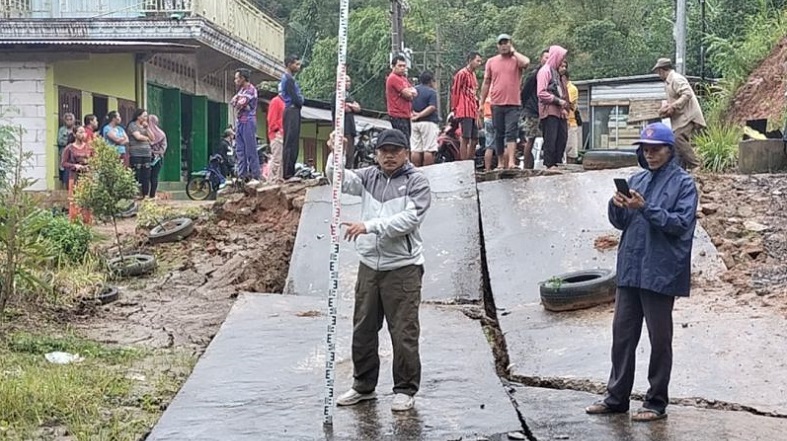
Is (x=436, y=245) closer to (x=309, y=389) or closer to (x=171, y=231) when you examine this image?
(x=171, y=231)

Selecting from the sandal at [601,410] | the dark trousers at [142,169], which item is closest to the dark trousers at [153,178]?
the dark trousers at [142,169]

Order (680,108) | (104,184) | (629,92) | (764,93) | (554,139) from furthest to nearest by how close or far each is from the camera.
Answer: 1. (629,92)
2. (764,93)
3. (554,139)
4. (680,108)
5. (104,184)

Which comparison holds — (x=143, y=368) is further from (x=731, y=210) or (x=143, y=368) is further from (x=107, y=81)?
(x=107, y=81)

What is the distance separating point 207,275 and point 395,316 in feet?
18.4

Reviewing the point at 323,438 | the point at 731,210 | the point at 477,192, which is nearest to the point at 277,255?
the point at 477,192

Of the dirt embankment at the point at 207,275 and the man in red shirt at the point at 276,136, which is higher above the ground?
the man in red shirt at the point at 276,136

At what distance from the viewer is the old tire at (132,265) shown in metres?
11.0

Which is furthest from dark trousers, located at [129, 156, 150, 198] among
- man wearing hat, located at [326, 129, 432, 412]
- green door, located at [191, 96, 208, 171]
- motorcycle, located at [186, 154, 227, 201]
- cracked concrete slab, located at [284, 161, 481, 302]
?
man wearing hat, located at [326, 129, 432, 412]

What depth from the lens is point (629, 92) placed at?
2575 cm

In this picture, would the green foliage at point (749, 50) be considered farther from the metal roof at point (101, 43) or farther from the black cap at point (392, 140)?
the black cap at point (392, 140)

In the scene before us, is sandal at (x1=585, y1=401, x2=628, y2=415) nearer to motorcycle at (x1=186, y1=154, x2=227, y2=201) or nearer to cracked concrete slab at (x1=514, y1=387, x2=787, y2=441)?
cracked concrete slab at (x1=514, y1=387, x2=787, y2=441)

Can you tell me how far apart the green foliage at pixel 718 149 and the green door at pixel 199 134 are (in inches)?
544

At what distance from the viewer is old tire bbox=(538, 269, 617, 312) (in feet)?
27.2

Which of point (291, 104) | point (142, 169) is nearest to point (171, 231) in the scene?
point (291, 104)
